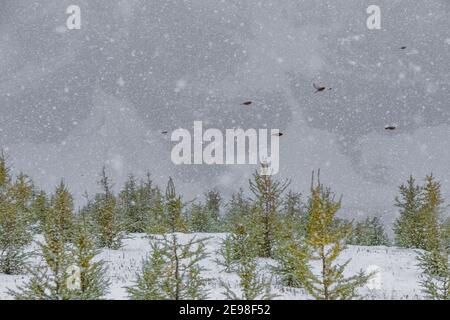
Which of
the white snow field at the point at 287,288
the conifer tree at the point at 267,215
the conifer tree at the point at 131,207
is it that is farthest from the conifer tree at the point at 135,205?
the conifer tree at the point at 267,215

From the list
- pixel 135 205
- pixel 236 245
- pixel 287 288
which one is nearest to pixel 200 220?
pixel 135 205

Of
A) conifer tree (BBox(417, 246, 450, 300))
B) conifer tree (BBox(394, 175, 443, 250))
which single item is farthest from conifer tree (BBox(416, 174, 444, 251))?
conifer tree (BBox(417, 246, 450, 300))

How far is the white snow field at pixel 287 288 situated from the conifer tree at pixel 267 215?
83cm

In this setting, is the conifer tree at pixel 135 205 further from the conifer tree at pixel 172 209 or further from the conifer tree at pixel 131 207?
the conifer tree at pixel 172 209

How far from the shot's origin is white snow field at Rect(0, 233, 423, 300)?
41.4ft

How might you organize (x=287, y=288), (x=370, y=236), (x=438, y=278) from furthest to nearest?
(x=370, y=236) < (x=438, y=278) < (x=287, y=288)

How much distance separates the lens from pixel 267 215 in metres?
19.0

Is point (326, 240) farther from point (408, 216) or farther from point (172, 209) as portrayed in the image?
point (408, 216)

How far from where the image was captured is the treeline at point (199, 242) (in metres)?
8.78

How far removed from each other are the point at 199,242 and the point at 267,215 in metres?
8.97

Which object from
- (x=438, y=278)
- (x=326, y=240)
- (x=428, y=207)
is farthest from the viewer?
(x=428, y=207)

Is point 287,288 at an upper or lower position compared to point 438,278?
lower
